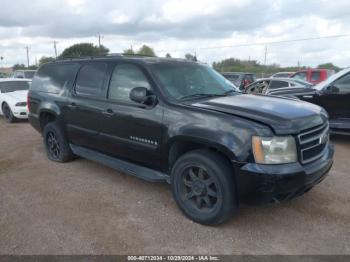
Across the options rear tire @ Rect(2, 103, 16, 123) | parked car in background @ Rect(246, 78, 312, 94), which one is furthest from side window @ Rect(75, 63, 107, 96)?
parked car in background @ Rect(246, 78, 312, 94)

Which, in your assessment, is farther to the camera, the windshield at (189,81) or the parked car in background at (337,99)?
the parked car in background at (337,99)

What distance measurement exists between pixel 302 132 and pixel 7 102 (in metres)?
10.1

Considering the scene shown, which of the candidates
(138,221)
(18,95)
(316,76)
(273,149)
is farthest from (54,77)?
(316,76)

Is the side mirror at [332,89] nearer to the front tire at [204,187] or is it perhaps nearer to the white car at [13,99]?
the front tire at [204,187]

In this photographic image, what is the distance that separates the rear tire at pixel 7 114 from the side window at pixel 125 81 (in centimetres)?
747

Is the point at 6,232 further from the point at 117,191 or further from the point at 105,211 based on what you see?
the point at 117,191

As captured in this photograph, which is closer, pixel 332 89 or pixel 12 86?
pixel 332 89

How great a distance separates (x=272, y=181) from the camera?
10.7 feet

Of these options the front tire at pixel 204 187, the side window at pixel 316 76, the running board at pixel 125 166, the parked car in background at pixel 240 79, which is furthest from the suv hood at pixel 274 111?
the side window at pixel 316 76

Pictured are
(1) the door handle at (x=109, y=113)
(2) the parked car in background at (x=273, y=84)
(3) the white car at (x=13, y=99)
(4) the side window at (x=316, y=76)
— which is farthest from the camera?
(4) the side window at (x=316, y=76)

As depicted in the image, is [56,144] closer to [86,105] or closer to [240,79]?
[86,105]

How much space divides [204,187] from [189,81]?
1.50 m

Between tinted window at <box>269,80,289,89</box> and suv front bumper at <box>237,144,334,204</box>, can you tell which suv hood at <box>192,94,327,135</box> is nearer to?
suv front bumper at <box>237,144,334,204</box>

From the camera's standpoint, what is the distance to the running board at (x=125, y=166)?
4.23m
